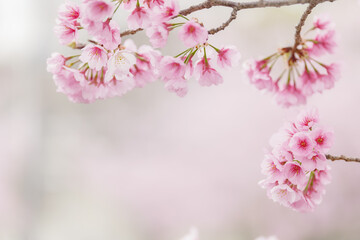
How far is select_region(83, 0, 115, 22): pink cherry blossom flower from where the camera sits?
0.49 metres

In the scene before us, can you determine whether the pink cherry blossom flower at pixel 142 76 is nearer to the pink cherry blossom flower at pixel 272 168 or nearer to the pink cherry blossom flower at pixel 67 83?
the pink cherry blossom flower at pixel 67 83

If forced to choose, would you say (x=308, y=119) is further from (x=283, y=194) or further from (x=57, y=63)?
(x=57, y=63)

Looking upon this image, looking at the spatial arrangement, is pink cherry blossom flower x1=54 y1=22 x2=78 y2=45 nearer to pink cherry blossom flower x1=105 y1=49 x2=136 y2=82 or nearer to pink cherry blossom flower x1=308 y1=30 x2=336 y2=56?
pink cherry blossom flower x1=105 y1=49 x2=136 y2=82

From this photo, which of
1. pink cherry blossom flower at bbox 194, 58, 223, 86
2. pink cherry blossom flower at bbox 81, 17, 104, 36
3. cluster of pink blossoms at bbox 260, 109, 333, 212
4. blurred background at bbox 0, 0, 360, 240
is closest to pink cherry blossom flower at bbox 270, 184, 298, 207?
cluster of pink blossoms at bbox 260, 109, 333, 212

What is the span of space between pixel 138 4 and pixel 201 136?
7.41 ft

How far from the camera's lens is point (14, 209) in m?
2.78

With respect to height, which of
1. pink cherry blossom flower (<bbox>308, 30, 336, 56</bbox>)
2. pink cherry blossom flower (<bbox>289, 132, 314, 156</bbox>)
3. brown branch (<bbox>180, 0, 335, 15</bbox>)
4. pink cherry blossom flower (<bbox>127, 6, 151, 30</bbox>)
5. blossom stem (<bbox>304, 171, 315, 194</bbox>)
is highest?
brown branch (<bbox>180, 0, 335, 15</bbox>)

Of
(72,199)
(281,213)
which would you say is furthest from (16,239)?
(281,213)

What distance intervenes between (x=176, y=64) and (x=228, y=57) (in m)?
0.08

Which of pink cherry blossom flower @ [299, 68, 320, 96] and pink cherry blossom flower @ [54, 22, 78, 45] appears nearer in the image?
pink cherry blossom flower @ [54, 22, 78, 45]

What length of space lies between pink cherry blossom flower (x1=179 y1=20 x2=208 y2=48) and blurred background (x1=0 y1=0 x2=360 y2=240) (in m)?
2.03

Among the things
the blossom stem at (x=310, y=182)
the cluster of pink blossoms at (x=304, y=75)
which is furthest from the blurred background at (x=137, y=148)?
the blossom stem at (x=310, y=182)

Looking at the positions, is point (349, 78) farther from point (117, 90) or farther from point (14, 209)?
point (117, 90)

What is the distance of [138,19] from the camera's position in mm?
520
